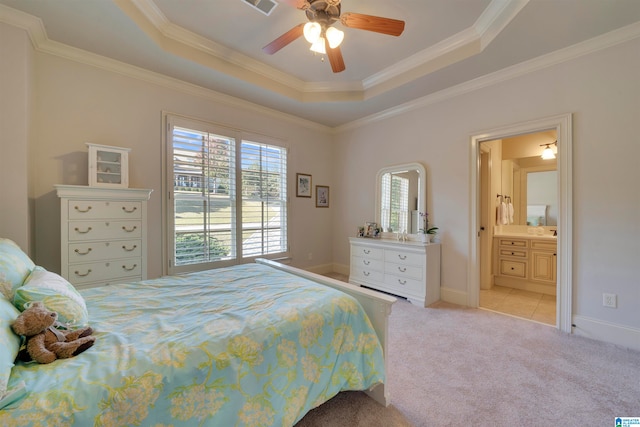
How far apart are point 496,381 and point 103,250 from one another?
11.0ft

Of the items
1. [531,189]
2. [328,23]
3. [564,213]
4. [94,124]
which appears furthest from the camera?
[531,189]

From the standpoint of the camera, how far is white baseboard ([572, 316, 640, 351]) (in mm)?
2248

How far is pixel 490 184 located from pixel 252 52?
3756 mm

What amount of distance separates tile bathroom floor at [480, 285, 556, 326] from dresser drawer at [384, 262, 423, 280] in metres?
0.89

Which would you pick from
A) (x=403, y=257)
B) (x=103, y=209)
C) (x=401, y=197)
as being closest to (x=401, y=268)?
(x=403, y=257)

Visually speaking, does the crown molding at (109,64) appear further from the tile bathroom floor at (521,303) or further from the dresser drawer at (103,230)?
the tile bathroom floor at (521,303)

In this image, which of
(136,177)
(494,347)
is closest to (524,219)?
(494,347)

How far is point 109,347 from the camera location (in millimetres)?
1031

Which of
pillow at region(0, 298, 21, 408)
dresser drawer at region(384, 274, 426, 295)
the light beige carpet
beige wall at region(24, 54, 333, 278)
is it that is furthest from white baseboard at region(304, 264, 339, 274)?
pillow at region(0, 298, 21, 408)

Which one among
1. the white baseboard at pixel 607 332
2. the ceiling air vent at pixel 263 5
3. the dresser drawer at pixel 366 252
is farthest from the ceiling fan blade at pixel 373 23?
the white baseboard at pixel 607 332

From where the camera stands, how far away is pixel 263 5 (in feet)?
7.29

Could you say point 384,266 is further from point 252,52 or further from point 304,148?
point 252,52

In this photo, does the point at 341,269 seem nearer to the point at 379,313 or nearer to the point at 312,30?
the point at 379,313

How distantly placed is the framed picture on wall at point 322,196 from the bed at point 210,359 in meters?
2.97
